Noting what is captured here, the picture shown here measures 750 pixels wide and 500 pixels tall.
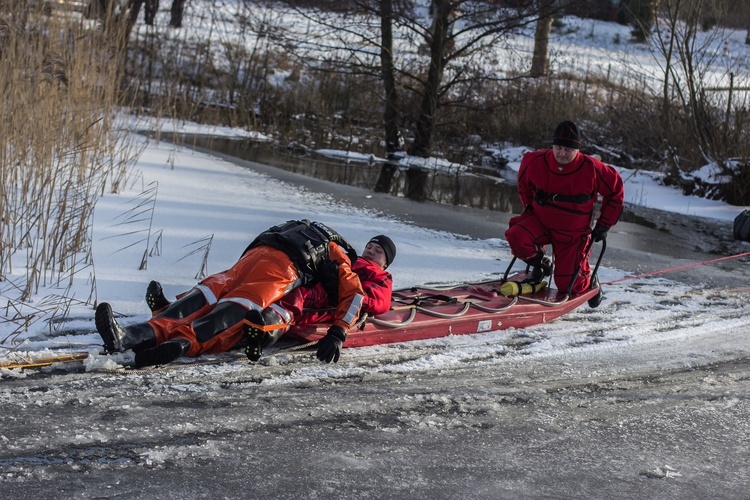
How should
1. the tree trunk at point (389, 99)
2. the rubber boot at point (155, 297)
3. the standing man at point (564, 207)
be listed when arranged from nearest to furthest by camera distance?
the rubber boot at point (155, 297) → the standing man at point (564, 207) → the tree trunk at point (389, 99)

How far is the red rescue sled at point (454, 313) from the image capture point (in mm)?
5258

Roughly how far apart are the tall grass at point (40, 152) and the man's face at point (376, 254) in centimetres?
195

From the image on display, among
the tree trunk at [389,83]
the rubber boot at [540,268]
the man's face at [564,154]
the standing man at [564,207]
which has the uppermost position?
the tree trunk at [389,83]

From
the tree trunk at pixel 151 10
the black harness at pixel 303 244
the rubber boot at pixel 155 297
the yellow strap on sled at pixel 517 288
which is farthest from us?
the tree trunk at pixel 151 10

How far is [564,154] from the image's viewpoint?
20.9ft

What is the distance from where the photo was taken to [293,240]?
4.96m

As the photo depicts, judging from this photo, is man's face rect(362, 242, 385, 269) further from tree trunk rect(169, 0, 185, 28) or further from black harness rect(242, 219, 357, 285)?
tree trunk rect(169, 0, 185, 28)

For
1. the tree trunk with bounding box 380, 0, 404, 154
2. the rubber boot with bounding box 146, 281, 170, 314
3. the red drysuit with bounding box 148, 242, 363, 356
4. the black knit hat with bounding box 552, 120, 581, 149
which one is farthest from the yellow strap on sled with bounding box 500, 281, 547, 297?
the tree trunk with bounding box 380, 0, 404, 154

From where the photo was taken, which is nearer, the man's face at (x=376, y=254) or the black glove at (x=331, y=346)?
the black glove at (x=331, y=346)

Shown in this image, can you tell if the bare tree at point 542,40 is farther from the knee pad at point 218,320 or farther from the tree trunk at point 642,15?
the knee pad at point 218,320

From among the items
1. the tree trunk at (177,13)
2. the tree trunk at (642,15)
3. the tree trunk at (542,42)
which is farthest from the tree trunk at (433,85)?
the tree trunk at (177,13)

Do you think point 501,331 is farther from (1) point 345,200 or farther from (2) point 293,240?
(1) point 345,200

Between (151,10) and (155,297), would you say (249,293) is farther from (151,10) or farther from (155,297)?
(151,10)

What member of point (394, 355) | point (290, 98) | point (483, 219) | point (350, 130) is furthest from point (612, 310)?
point (290, 98)
